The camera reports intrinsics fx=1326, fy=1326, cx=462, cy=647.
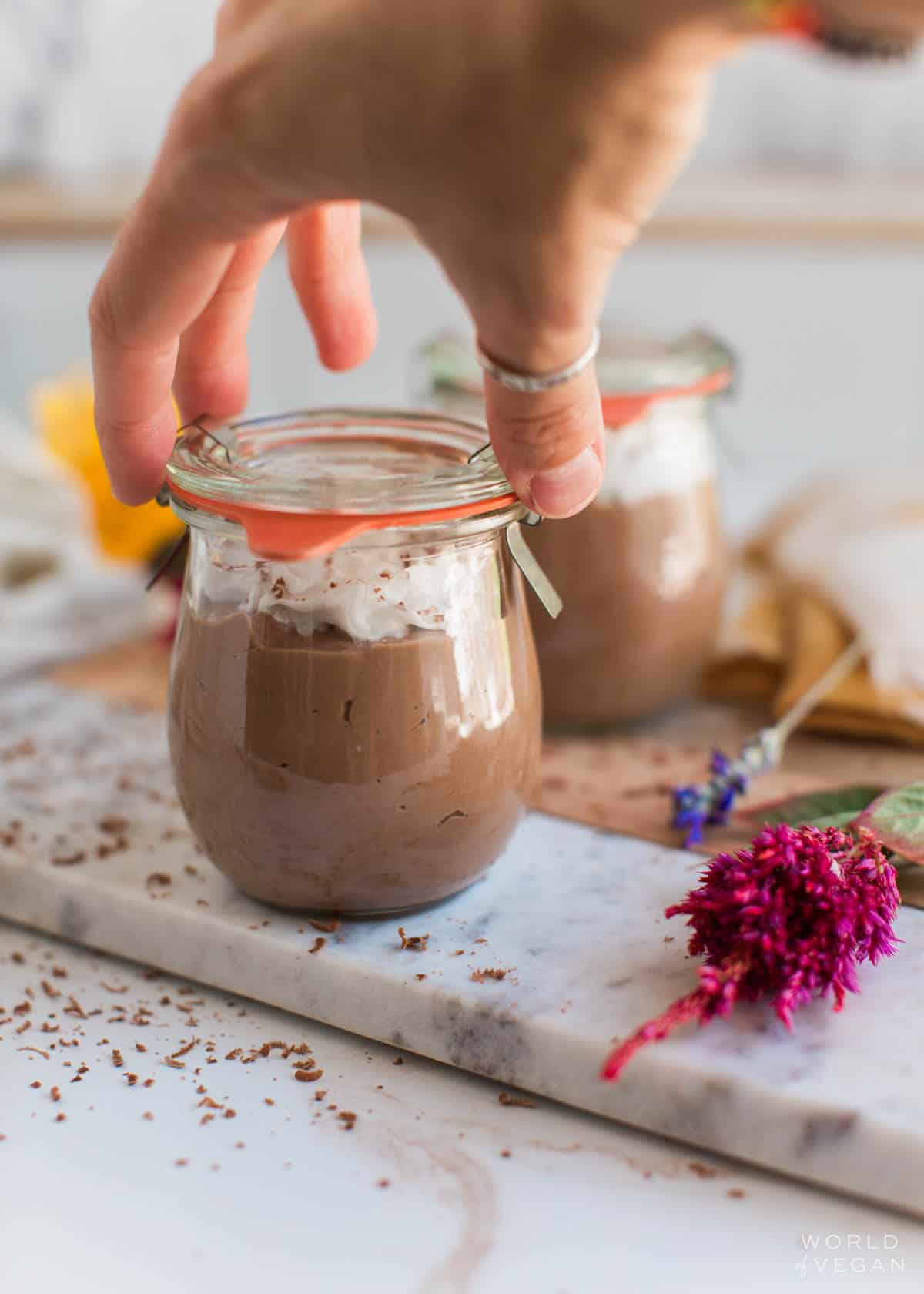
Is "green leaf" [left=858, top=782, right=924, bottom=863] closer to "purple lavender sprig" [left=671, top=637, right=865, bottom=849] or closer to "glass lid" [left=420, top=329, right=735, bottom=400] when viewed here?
"purple lavender sprig" [left=671, top=637, right=865, bottom=849]

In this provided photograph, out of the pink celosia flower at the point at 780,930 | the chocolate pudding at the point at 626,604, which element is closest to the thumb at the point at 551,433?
the pink celosia flower at the point at 780,930

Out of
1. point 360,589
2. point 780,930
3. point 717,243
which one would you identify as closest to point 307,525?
point 360,589

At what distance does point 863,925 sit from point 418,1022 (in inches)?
9.4

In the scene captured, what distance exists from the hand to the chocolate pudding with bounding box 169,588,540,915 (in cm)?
13

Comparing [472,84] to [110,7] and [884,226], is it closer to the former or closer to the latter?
[110,7]

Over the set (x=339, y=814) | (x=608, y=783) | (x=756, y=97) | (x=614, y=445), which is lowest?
(x=608, y=783)

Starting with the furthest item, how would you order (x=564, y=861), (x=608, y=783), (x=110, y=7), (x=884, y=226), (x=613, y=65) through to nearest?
1. (x=884, y=226)
2. (x=110, y=7)
3. (x=608, y=783)
4. (x=564, y=861)
5. (x=613, y=65)

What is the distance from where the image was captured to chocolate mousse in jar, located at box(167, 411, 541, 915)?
2.29 ft

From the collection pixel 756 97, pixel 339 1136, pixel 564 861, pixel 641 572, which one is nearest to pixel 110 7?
pixel 756 97

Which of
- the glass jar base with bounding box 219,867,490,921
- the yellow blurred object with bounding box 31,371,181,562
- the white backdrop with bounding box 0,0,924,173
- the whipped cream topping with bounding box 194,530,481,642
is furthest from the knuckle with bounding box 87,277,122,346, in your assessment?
the white backdrop with bounding box 0,0,924,173

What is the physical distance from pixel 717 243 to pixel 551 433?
1.86m

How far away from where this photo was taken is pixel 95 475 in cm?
155

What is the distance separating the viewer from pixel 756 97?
2188mm

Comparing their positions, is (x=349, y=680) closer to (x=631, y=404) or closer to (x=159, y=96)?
(x=631, y=404)
